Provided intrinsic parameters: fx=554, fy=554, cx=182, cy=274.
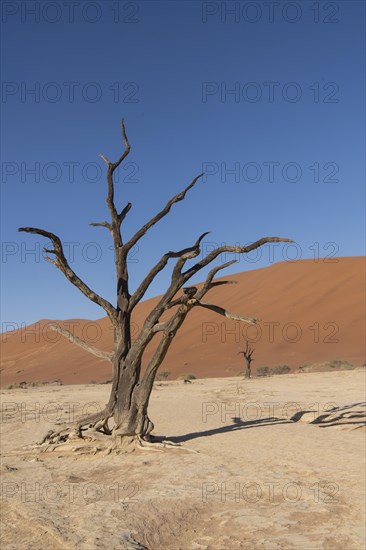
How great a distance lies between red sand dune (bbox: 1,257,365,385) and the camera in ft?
123

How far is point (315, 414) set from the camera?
12727 millimetres

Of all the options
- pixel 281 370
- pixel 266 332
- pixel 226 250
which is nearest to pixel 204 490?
pixel 226 250

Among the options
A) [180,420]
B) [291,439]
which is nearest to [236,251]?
[291,439]

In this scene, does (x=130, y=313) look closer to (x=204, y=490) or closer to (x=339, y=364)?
(x=204, y=490)

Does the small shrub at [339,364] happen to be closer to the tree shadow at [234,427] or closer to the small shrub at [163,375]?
the small shrub at [163,375]

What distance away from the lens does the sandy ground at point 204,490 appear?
16.6 ft

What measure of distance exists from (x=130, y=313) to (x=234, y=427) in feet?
12.1

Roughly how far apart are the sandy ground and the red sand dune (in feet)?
76.5

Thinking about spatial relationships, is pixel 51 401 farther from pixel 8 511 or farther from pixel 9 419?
pixel 8 511

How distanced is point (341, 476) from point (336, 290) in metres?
43.4

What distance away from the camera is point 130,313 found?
379 inches

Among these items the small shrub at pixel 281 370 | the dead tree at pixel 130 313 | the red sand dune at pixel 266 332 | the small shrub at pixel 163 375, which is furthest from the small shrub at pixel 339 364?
the dead tree at pixel 130 313

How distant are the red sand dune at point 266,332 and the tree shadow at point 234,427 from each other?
2109 centimetres

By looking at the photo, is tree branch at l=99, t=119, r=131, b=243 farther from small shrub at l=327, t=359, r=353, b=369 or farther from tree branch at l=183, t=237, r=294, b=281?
small shrub at l=327, t=359, r=353, b=369
